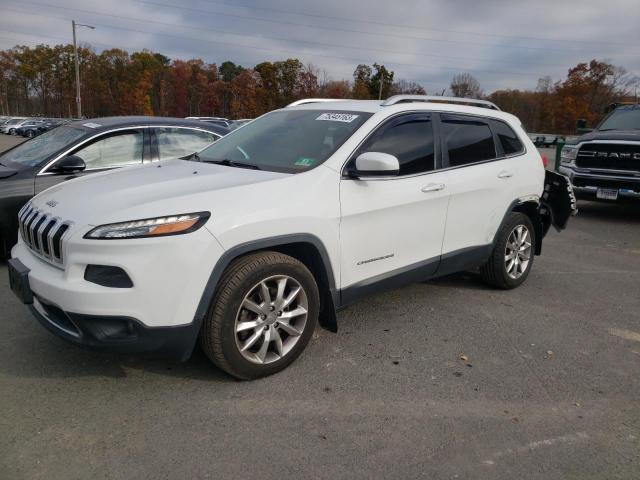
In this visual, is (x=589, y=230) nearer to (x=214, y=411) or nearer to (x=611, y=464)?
(x=611, y=464)

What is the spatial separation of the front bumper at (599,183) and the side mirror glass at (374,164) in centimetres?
732

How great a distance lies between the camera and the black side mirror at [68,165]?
17.4 ft

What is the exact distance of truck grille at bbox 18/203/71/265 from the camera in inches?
114

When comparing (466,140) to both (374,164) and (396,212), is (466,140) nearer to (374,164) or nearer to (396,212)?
(396,212)

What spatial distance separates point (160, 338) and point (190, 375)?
2.02 ft

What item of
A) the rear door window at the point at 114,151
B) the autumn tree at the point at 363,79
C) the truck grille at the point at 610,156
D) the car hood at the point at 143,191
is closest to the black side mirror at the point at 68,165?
the rear door window at the point at 114,151

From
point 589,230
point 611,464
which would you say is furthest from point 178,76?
point 611,464

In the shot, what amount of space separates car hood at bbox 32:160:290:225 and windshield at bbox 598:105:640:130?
30.2 ft

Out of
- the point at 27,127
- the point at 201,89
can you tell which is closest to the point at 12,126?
the point at 27,127

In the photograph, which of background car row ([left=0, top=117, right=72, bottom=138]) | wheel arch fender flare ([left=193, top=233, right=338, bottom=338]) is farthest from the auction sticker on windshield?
background car row ([left=0, top=117, right=72, bottom=138])

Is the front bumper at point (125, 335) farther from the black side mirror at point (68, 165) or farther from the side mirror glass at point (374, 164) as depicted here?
the black side mirror at point (68, 165)

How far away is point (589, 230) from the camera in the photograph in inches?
342

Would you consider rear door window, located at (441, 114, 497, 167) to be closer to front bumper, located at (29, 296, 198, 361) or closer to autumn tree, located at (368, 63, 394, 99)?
front bumper, located at (29, 296, 198, 361)

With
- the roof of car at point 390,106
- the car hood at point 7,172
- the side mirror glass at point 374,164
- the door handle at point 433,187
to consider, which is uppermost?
the roof of car at point 390,106
